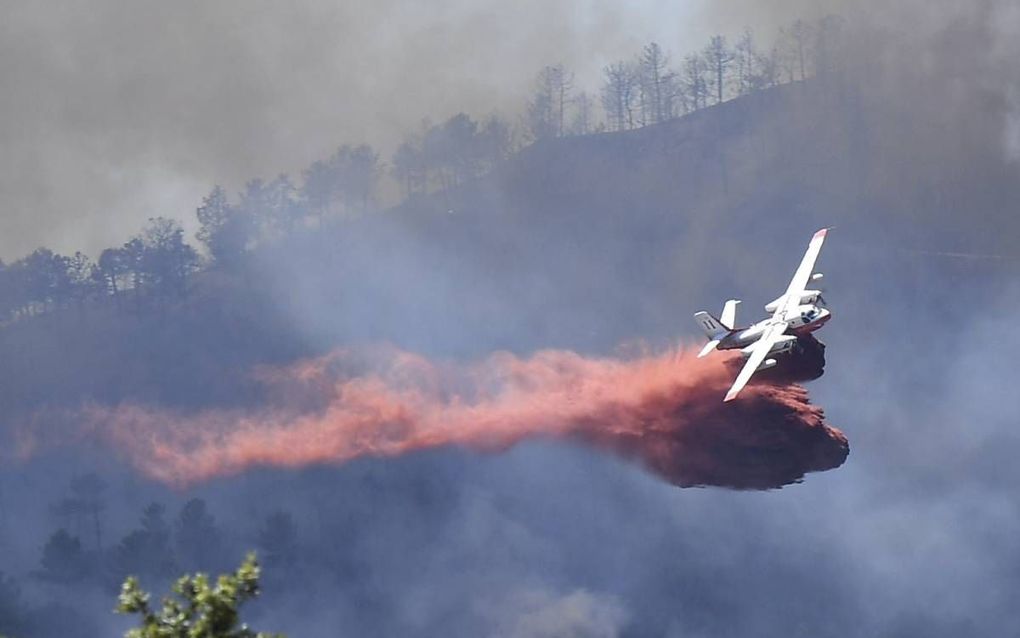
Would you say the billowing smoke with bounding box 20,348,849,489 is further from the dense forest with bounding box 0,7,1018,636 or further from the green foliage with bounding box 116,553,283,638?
the green foliage with bounding box 116,553,283,638

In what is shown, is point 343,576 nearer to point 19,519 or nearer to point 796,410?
point 19,519

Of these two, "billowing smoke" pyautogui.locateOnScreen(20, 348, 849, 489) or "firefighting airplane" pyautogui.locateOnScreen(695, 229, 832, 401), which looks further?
"billowing smoke" pyautogui.locateOnScreen(20, 348, 849, 489)

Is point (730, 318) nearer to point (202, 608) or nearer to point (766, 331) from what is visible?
point (766, 331)

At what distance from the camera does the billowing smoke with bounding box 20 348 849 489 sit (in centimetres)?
8825

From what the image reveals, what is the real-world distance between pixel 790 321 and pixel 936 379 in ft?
266

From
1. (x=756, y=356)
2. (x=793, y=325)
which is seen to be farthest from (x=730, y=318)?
(x=756, y=356)

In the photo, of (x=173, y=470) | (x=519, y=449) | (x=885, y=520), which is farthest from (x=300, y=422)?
(x=885, y=520)

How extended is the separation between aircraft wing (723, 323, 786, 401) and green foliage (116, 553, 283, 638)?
48.8 m

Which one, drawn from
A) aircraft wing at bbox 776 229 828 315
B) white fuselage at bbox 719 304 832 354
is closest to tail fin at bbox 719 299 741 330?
white fuselage at bbox 719 304 832 354

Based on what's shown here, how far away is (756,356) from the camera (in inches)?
3374

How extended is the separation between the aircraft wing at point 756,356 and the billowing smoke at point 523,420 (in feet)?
9.41

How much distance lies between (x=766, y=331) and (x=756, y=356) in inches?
101

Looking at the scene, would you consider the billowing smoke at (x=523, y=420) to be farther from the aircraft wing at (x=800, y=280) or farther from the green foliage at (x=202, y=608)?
the green foliage at (x=202, y=608)

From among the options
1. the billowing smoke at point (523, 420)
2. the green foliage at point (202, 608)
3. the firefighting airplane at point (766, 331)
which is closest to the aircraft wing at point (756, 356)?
the firefighting airplane at point (766, 331)
